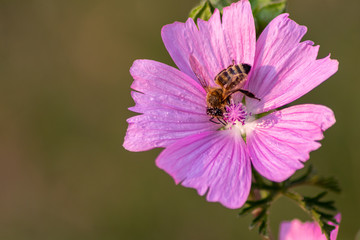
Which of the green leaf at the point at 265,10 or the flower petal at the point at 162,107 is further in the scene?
the green leaf at the point at 265,10

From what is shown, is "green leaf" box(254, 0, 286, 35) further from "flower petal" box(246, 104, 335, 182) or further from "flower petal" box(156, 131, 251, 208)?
"flower petal" box(156, 131, 251, 208)

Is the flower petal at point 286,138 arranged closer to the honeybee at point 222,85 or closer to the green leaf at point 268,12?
the honeybee at point 222,85

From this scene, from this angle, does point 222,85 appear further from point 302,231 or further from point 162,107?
point 302,231

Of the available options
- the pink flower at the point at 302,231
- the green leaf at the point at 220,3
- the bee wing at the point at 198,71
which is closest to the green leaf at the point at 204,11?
the green leaf at the point at 220,3

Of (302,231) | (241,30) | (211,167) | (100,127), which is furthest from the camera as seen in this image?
(100,127)

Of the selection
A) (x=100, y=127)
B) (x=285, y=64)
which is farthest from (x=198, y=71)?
(x=100, y=127)

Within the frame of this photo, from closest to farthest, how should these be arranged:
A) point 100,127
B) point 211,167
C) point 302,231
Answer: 1. point 211,167
2. point 302,231
3. point 100,127
